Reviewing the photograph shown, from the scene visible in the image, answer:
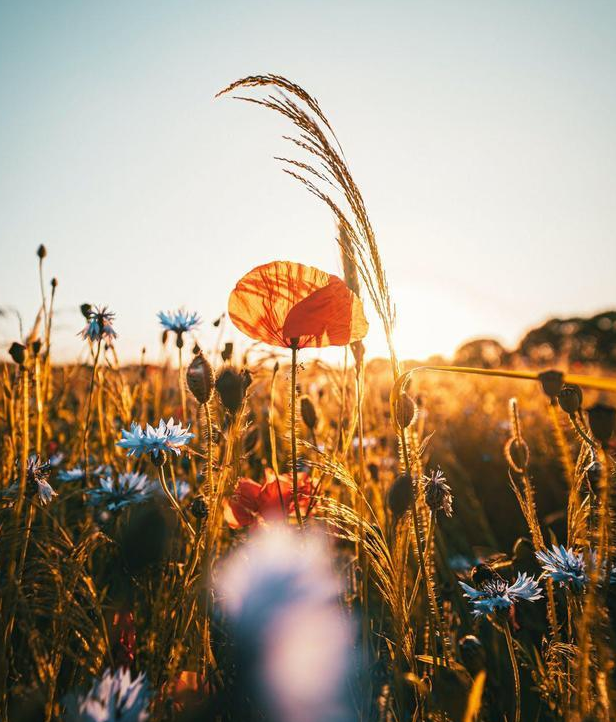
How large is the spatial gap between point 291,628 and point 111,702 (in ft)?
0.92

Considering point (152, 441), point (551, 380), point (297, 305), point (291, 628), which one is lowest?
point (291, 628)

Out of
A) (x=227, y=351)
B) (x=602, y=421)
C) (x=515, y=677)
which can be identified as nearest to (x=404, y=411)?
(x=602, y=421)

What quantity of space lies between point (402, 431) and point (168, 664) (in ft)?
1.13

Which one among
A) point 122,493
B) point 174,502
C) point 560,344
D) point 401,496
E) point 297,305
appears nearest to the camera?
point 401,496

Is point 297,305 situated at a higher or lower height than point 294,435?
higher

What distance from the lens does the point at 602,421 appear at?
1.40 ft

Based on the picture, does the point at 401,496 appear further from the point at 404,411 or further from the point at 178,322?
the point at 178,322

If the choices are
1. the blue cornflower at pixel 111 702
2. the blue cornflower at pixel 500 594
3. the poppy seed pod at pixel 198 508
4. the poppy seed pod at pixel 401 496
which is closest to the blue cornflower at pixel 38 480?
the poppy seed pod at pixel 198 508

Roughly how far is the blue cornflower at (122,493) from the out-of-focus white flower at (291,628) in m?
0.22

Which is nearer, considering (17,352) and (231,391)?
(231,391)

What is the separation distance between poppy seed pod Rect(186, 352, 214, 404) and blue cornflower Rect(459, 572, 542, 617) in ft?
1.49

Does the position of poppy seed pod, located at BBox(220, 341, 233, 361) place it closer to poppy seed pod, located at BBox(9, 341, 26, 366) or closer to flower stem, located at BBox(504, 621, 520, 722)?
poppy seed pod, located at BBox(9, 341, 26, 366)

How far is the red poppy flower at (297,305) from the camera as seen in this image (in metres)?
0.77

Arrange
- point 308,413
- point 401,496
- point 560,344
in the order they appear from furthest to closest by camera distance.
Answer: point 560,344 → point 308,413 → point 401,496
